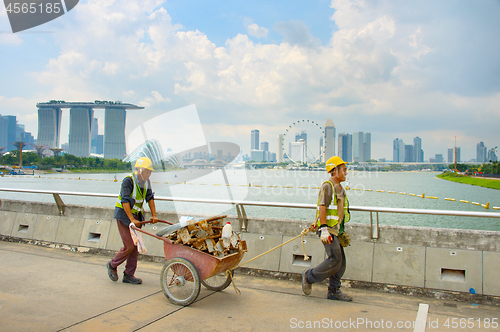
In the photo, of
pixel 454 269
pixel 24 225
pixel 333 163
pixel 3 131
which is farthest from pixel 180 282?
pixel 3 131

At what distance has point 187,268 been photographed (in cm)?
475

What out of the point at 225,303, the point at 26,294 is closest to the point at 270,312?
the point at 225,303

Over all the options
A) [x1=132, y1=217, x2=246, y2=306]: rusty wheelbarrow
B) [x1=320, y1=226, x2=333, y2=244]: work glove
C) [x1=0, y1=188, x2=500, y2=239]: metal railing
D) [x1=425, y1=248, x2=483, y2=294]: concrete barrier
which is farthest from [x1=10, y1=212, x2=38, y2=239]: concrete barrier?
[x1=425, y1=248, x2=483, y2=294]: concrete barrier

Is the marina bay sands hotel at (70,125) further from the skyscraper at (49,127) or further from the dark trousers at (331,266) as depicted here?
the dark trousers at (331,266)

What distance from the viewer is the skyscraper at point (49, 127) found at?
17600 cm

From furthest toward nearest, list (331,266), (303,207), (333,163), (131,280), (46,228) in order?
(46,228)
(303,207)
(131,280)
(333,163)
(331,266)

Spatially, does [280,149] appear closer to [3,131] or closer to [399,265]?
[399,265]

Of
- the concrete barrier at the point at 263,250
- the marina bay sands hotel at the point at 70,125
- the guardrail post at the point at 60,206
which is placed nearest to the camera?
the concrete barrier at the point at 263,250

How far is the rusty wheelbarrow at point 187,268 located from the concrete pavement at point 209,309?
0.18m

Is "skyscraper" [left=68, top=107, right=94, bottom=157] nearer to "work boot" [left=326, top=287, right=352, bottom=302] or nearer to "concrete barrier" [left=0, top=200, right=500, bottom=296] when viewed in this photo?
"concrete barrier" [left=0, top=200, right=500, bottom=296]

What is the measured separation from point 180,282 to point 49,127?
203840mm

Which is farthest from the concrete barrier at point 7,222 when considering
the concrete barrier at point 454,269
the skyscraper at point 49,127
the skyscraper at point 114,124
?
the skyscraper at point 49,127

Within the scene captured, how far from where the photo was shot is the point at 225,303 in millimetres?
4762

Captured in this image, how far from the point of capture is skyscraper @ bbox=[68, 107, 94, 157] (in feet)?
576
